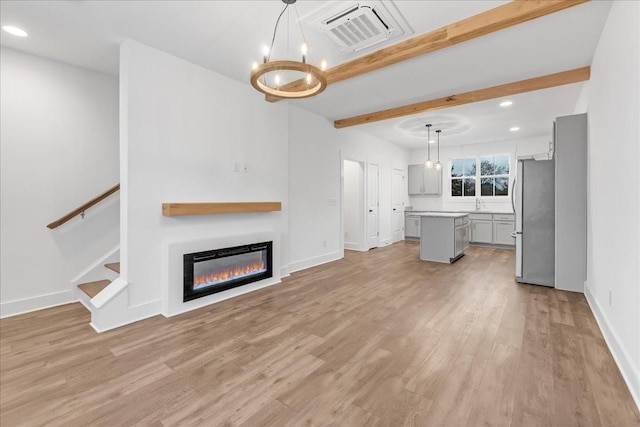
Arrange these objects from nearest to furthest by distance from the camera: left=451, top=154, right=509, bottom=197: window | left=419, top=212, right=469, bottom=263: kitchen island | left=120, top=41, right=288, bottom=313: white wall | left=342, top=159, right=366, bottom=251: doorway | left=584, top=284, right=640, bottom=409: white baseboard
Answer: left=584, top=284, right=640, bottom=409: white baseboard, left=120, top=41, right=288, bottom=313: white wall, left=419, top=212, right=469, bottom=263: kitchen island, left=342, top=159, right=366, bottom=251: doorway, left=451, top=154, right=509, bottom=197: window

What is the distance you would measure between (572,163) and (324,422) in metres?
4.29

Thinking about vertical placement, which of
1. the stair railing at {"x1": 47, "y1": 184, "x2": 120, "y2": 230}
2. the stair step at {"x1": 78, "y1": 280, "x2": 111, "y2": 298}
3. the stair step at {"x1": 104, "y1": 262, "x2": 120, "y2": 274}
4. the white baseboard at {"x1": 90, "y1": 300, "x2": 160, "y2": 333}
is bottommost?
the white baseboard at {"x1": 90, "y1": 300, "x2": 160, "y2": 333}

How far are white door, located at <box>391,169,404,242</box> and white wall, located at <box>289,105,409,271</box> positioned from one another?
1957 mm

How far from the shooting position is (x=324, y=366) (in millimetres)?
2148

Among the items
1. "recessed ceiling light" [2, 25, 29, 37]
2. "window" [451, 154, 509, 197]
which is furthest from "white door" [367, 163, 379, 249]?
"recessed ceiling light" [2, 25, 29, 37]

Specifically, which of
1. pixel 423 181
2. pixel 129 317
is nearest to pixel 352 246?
pixel 423 181

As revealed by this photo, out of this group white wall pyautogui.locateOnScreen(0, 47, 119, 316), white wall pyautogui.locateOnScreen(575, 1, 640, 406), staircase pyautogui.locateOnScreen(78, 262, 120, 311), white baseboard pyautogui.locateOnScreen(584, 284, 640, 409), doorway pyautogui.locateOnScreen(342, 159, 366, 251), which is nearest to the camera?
white baseboard pyautogui.locateOnScreen(584, 284, 640, 409)

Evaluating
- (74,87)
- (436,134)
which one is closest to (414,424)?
(74,87)

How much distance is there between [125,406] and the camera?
1745 millimetres

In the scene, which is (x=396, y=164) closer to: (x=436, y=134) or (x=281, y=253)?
(x=436, y=134)

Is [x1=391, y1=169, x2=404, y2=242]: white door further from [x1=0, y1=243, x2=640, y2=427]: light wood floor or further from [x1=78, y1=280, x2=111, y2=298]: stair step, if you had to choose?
[x1=78, y1=280, x2=111, y2=298]: stair step

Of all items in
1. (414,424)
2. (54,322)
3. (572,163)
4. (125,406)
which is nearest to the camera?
(414,424)

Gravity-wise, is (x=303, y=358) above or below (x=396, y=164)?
below

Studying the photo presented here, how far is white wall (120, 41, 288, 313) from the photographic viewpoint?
9.82ft
